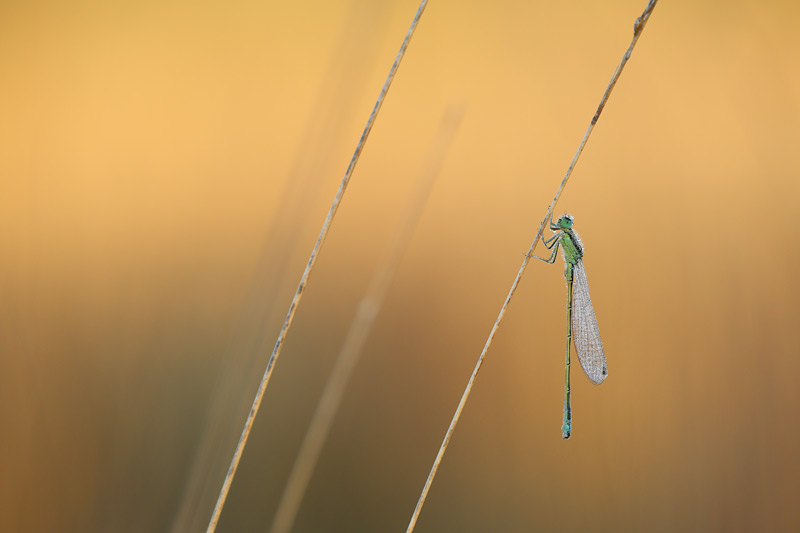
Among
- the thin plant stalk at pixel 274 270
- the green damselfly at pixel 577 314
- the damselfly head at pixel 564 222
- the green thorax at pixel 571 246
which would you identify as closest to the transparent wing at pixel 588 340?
the green damselfly at pixel 577 314

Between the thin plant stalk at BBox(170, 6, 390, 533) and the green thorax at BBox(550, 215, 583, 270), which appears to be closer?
the thin plant stalk at BBox(170, 6, 390, 533)

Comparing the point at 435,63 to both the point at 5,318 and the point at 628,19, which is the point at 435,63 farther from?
the point at 5,318

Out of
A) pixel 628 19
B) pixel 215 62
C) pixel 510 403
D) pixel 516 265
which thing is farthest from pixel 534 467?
pixel 215 62

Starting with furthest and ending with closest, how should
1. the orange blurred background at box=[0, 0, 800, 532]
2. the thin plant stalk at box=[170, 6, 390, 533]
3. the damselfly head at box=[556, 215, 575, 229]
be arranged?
the orange blurred background at box=[0, 0, 800, 532]
the damselfly head at box=[556, 215, 575, 229]
the thin plant stalk at box=[170, 6, 390, 533]

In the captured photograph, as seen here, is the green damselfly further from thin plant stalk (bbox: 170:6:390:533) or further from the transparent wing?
thin plant stalk (bbox: 170:6:390:533)

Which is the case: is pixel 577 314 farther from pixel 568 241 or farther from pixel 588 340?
pixel 568 241

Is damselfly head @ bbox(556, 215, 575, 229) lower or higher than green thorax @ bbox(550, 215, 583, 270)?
higher

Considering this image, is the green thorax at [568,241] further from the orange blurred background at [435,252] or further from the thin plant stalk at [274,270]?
the thin plant stalk at [274,270]

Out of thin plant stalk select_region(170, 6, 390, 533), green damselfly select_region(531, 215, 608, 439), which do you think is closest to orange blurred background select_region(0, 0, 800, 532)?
green damselfly select_region(531, 215, 608, 439)
